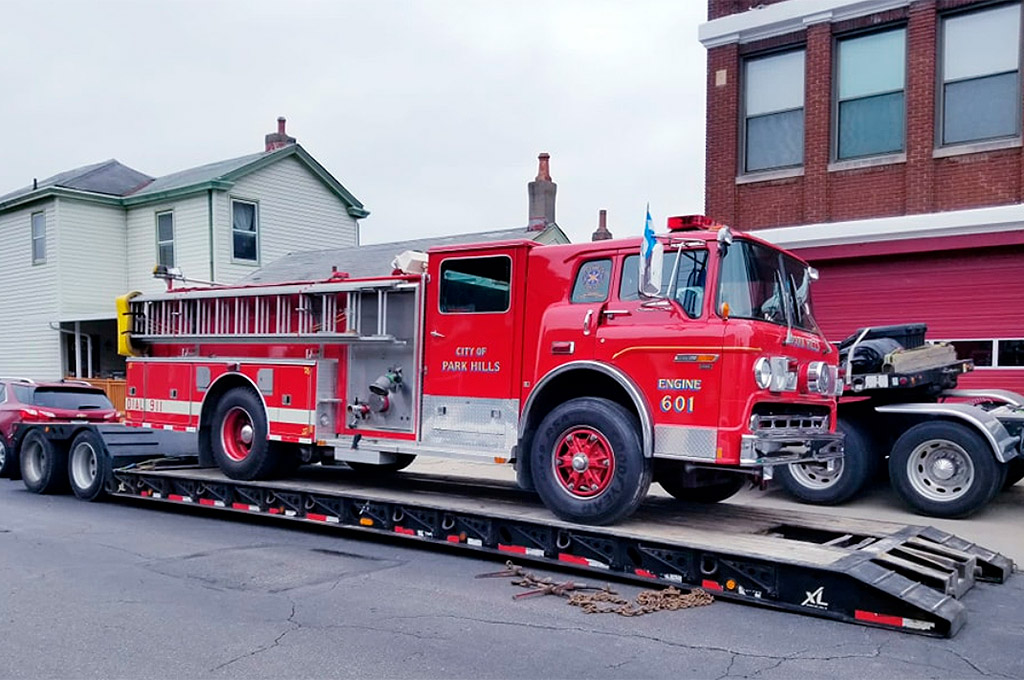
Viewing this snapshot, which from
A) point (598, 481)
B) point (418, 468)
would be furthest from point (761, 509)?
point (418, 468)

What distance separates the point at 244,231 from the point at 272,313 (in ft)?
52.2

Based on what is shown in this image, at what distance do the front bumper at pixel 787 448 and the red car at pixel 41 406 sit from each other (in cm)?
1003

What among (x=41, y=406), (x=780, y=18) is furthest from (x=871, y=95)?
(x=41, y=406)

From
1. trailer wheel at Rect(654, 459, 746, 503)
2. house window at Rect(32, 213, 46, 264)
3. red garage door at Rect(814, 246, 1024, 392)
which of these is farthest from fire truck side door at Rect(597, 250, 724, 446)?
house window at Rect(32, 213, 46, 264)

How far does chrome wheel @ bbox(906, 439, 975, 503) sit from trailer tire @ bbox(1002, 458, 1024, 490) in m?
0.85

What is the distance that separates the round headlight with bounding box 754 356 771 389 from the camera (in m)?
6.85

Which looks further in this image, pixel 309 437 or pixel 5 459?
pixel 5 459

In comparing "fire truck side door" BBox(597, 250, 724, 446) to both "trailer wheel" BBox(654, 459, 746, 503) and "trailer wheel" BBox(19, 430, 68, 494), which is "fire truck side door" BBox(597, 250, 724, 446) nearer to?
"trailer wheel" BBox(654, 459, 746, 503)

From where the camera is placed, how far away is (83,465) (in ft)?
38.1

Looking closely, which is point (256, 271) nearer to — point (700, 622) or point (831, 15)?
point (831, 15)

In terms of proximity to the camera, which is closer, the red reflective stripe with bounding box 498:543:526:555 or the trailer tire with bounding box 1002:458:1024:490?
the red reflective stripe with bounding box 498:543:526:555

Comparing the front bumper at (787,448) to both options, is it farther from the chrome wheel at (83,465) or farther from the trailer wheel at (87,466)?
the chrome wheel at (83,465)

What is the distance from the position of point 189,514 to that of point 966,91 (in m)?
11.9

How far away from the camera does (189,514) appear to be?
10.6m
